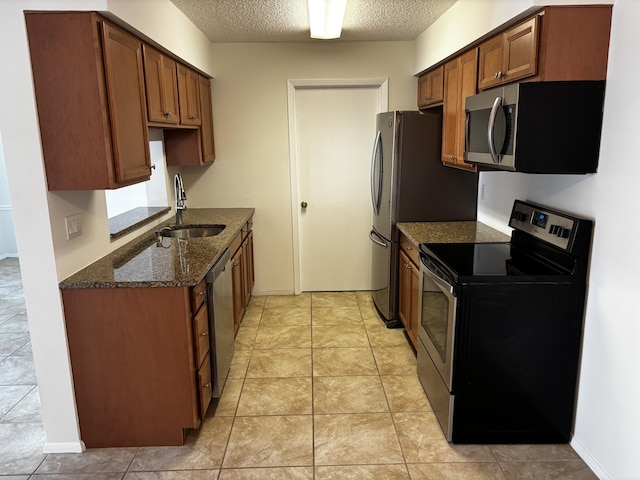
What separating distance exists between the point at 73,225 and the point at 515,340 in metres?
2.19

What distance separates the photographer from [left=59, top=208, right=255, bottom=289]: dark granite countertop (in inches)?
87.4

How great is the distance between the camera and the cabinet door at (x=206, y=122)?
3.96 m

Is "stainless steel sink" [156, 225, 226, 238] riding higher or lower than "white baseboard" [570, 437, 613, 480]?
higher

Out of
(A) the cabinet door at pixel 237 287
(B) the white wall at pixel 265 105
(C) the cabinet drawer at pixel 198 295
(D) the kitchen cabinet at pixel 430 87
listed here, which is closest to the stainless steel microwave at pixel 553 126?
(D) the kitchen cabinet at pixel 430 87

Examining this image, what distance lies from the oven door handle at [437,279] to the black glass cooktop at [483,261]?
29 millimetres

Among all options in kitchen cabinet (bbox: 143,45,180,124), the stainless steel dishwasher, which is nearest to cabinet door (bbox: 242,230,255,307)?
the stainless steel dishwasher

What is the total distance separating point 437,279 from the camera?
2525mm

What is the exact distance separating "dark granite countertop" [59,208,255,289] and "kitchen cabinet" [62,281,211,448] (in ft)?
0.14

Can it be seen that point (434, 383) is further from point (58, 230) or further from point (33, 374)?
point (33, 374)

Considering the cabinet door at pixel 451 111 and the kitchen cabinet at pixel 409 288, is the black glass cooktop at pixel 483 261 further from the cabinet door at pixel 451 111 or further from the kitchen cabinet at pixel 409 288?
the cabinet door at pixel 451 111

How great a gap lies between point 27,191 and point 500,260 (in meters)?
2.29

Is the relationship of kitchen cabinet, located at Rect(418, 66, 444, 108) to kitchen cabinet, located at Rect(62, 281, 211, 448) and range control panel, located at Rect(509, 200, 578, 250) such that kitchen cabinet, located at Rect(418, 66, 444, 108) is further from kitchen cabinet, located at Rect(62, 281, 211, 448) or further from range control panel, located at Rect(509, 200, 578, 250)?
kitchen cabinet, located at Rect(62, 281, 211, 448)

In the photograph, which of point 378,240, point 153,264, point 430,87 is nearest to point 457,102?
point 430,87

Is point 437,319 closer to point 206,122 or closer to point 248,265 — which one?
point 248,265
